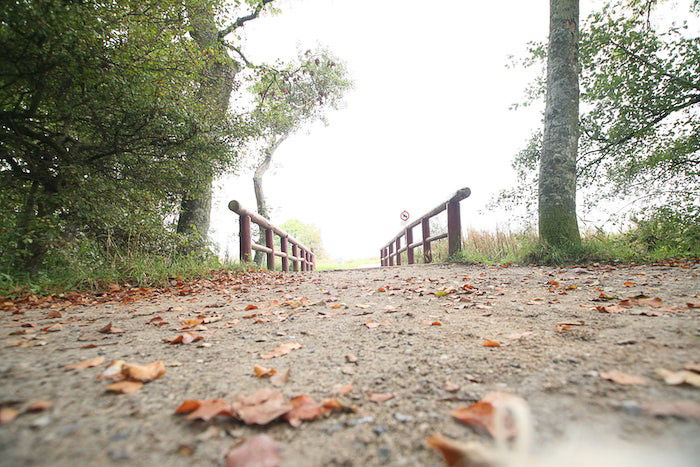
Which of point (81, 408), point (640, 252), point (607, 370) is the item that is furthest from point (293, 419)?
point (640, 252)

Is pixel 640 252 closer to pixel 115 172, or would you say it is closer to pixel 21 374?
pixel 21 374

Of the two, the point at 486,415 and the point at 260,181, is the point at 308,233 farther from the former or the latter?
the point at 486,415

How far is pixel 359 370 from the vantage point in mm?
1204

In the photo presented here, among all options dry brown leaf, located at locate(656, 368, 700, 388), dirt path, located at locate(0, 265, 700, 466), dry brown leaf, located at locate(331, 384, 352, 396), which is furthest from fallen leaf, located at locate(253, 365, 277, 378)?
dry brown leaf, located at locate(656, 368, 700, 388)

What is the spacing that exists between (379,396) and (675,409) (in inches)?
28.3

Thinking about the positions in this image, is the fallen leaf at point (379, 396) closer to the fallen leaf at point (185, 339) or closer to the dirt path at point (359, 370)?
the dirt path at point (359, 370)

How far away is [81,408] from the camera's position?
88 centimetres

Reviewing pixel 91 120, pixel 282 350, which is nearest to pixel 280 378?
pixel 282 350

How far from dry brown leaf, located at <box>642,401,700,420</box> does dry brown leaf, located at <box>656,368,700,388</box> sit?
114mm

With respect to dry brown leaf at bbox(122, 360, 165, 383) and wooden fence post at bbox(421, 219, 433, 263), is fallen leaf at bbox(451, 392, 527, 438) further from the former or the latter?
wooden fence post at bbox(421, 219, 433, 263)

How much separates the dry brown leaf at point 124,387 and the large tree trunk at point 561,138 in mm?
4655

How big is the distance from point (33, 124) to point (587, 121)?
8.33 m

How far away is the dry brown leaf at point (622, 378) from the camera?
911 millimetres

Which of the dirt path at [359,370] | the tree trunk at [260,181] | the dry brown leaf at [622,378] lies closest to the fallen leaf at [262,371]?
the dirt path at [359,370]
